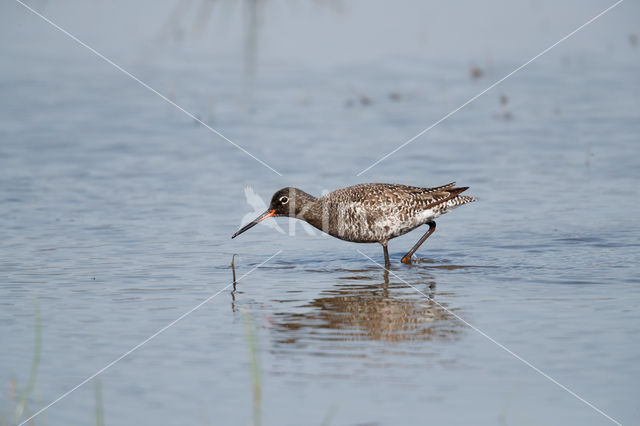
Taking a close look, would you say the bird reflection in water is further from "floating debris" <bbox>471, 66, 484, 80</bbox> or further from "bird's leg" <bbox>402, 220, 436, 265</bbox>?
"floating debris" <bbox>471, 66, 484, 80</bbox>

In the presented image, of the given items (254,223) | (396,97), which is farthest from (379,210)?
(396,97)

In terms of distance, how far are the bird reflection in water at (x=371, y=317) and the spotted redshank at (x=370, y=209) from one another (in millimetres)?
1078

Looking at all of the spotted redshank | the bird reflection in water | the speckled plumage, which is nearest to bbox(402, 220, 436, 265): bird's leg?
the spotted redshank

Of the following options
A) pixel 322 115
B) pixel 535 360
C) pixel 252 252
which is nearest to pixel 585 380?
pixel 535 360

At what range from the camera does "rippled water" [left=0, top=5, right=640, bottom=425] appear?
21.2 ft

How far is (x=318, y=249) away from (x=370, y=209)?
40.1 inches

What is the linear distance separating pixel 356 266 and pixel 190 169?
4.83 meters

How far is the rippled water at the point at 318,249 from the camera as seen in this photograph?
647 cm

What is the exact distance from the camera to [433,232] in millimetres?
11562

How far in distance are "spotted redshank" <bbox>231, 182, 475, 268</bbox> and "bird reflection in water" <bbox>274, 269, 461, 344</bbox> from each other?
1.08m

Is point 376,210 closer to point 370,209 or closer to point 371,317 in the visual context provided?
point 370,209

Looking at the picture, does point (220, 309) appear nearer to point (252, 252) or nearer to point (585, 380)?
point (252, 252)
